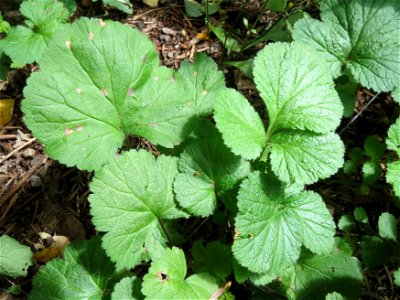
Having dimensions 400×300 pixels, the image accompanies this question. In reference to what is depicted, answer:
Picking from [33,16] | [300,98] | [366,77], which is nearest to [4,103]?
[33,16]

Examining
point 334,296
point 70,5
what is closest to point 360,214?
point 334,296

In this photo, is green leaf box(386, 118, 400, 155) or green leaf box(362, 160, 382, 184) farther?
green leaf box(362, 160, 382, 184)

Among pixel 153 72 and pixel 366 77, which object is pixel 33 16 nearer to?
pixel 153 72

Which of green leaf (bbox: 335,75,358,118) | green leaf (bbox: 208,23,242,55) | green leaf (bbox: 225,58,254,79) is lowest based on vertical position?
green leaf (bbox: 335,75,358,118)

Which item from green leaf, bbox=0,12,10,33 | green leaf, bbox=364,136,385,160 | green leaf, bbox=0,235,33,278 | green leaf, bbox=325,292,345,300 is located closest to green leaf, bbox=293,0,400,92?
green leaf, bbox=364,136,385,160

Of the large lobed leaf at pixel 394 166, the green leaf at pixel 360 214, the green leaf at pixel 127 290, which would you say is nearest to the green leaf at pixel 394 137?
the large lobed leaf at pixel 394 166

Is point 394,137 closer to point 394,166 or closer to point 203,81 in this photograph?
point 394,166

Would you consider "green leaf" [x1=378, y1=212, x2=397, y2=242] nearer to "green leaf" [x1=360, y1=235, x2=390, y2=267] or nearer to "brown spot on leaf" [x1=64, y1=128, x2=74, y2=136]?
"green leaf" [x1=360, y1=235, x2=390, y2=267]
